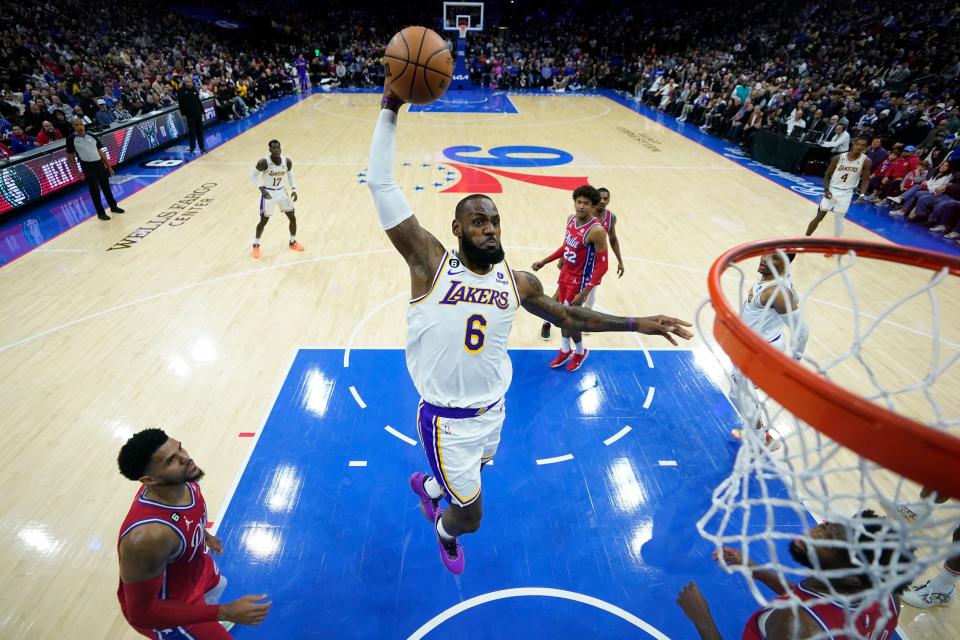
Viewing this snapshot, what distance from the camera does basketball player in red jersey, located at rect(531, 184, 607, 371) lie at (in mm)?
4953

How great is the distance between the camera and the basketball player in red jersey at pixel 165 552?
217 centimetres

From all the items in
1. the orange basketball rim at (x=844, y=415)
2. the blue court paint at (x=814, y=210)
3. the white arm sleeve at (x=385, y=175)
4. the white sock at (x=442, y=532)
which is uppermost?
the white arm sleeve at (x=385, y=175)

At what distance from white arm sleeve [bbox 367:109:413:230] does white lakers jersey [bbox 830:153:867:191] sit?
8.14 metres

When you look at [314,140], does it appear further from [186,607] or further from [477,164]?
[186,607]

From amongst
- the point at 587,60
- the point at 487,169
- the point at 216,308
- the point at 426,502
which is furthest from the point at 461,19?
the point at 426,502

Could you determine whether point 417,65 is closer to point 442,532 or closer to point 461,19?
point 442,532

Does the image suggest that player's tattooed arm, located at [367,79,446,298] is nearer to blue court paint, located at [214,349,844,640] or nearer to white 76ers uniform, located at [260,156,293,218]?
blue court paint, located at [214,349,844,640]

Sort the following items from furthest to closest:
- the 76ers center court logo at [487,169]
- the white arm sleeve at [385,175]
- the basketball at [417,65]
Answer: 1. the 76ers center court logo at [487,169]
2. the basketball at [417,65]
3. the white arm sleeve at [385,175]

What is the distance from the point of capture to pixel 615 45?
30.0 metres

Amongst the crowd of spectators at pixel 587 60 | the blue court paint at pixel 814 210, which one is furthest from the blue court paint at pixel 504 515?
the crowd of spectators at pixel 587 60

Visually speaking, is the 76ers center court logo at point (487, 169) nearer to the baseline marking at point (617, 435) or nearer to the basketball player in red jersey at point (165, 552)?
the baseline marking at point (617, 435)

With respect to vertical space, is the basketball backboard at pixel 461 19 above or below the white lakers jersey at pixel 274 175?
above

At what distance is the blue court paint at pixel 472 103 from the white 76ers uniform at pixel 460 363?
1731cm

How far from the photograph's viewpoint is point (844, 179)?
8.08 meters
